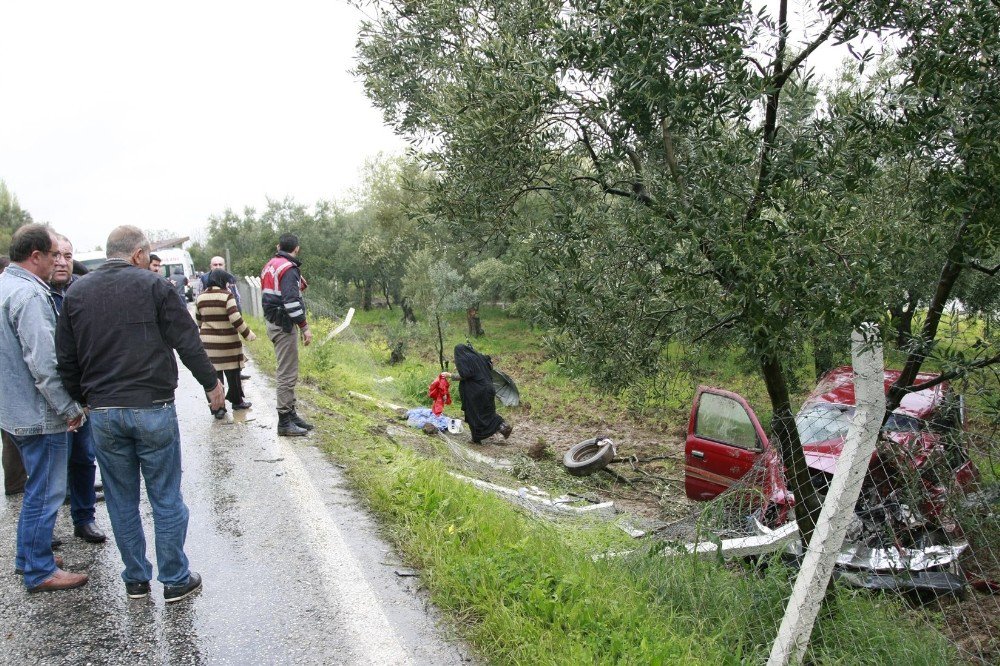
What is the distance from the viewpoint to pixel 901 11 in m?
3.61

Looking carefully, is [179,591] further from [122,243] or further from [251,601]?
[122,243]

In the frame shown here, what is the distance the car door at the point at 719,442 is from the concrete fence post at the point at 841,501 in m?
4.07

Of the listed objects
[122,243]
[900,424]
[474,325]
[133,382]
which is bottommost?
[474,325]

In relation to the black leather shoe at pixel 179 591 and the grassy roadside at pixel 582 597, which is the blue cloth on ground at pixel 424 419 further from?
the black leather shoe at pixel 179 591

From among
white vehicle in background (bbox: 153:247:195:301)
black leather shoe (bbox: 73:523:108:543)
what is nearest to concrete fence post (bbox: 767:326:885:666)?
black leather shoe (bbox: 73:523:108:543)

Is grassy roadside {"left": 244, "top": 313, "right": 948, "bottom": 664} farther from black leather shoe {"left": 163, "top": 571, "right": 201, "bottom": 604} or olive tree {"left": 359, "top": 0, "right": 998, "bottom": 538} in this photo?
black leather shoe {"left": 163, "top": 571, "right": 201, "bottom": 604}

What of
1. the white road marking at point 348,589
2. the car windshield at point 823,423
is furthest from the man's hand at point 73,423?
the car windshield at point 823,423

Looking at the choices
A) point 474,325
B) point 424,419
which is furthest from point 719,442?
point 474,325

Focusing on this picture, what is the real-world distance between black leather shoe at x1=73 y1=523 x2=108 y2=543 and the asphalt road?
0.05 metres

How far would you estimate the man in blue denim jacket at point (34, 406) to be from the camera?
3.89 m

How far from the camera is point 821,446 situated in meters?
6.66

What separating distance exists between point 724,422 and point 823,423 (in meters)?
1.06

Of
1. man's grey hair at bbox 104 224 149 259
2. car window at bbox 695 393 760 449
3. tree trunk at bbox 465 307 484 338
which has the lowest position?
tree trunk at bbox 465 307 484 338

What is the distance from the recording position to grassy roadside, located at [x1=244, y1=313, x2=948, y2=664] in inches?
129
